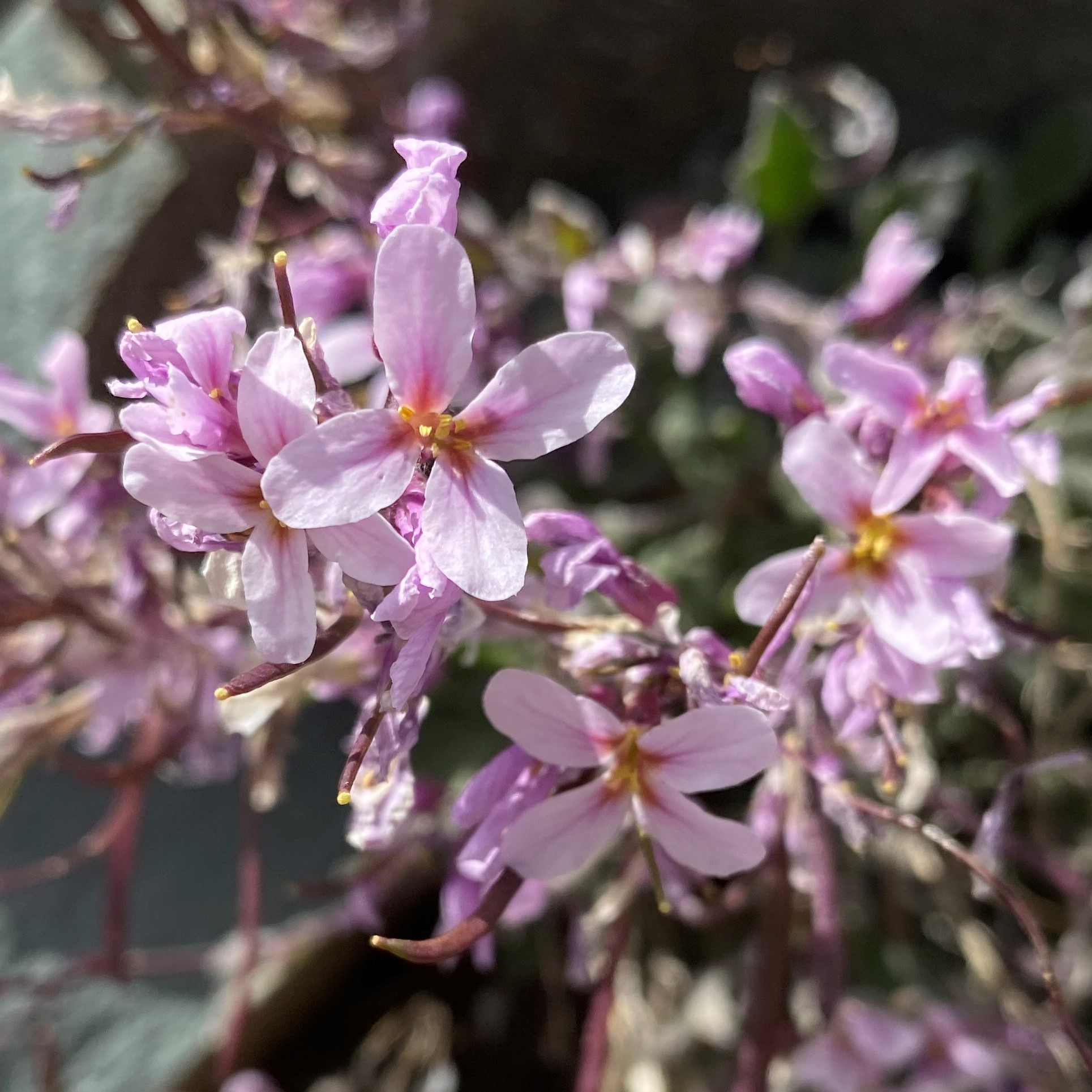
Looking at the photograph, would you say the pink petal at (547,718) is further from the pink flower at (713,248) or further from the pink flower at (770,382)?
the pink flower at (713,248)

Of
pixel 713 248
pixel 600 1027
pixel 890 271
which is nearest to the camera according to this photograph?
pixel 600 1027

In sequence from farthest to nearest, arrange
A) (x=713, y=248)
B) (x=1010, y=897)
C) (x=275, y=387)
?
(x=713, y=248) < (x=1010, y=897) < (x=275, y=387)

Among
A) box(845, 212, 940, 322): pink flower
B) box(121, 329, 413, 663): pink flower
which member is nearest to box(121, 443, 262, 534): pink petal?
box(121, 329, 413, 663): pink flower

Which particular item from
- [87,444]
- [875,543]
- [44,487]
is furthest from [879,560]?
[44,487]

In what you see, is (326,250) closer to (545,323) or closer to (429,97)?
(429,97)

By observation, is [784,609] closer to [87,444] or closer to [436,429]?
[436,429]

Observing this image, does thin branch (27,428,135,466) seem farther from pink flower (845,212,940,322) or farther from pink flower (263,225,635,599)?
pink flower (845,212,940,322)

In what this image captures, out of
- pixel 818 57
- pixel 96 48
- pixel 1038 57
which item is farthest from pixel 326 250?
pixel 1038 57

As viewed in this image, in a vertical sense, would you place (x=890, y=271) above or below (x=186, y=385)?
below
